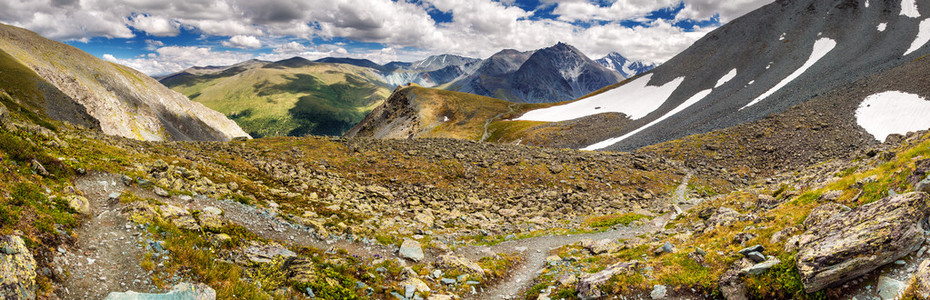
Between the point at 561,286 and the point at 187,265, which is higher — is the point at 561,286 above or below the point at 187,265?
below

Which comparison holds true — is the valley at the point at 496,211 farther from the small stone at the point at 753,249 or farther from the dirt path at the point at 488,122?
the dirt path at the point at 488,122

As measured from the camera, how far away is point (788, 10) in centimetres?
11412

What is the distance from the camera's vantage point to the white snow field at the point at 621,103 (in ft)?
332

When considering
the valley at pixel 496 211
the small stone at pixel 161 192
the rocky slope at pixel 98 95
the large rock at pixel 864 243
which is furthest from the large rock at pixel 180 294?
the rocky slope at pixel 98 95

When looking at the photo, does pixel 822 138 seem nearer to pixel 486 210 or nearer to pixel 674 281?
pixel 486 210

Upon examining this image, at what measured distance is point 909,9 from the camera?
8631 centimetres

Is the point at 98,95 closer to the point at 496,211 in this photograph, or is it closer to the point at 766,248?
the point at 496,211

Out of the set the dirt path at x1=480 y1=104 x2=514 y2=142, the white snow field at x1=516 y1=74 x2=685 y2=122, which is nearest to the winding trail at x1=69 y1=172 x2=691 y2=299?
the dirt path at x1=480 y1=104 x2=514 y2=142

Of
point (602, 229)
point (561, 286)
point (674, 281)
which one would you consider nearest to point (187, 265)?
point (561, 286)

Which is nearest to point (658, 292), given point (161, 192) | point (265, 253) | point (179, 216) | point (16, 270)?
point (265, 253)

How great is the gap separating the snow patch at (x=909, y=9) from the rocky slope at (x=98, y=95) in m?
208

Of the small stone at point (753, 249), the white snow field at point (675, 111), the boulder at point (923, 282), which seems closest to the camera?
the boulder at point (923, 282)

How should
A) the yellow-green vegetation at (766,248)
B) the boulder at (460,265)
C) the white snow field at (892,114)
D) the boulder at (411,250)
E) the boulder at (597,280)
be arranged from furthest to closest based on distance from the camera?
the white snow field at (892,114) → the boulder at (411,250) → the boulder at (460,265) → the boulder at (597,280) → the yellow-green vegetation at (766,248)

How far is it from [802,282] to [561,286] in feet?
24.7
